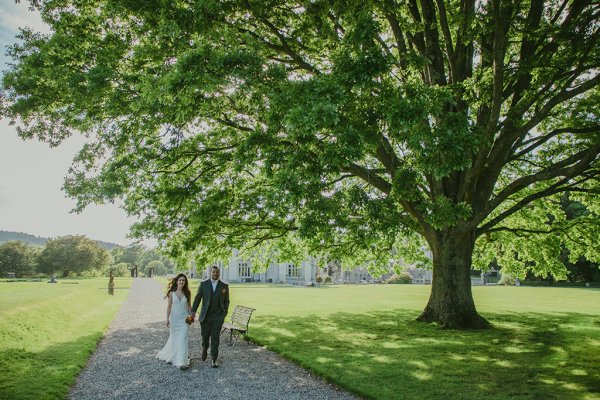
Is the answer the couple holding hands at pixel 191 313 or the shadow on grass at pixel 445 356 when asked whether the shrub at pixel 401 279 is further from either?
the couple holding hands at pixel 191 313

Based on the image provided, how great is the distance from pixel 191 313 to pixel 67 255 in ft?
276

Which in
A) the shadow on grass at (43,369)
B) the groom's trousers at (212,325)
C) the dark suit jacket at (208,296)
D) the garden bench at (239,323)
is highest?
the dark suit jacket at (208,296)

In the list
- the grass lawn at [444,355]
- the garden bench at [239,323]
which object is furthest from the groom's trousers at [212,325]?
the garden bench at [239,323]

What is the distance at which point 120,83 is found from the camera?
10.5 metres

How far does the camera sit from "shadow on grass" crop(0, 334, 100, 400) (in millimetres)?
7395

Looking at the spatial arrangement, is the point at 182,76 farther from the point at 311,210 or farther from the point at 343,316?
the point at 343,316

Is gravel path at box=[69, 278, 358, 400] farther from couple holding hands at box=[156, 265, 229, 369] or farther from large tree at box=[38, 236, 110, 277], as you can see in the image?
large tree at box=[38, 236, 110, 277]

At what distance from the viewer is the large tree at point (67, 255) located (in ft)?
265

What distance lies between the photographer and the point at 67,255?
267 ft

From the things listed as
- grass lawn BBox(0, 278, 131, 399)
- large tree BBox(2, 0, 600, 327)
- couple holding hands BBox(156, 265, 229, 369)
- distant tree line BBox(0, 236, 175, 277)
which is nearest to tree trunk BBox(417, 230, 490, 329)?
large tree BBox(2, 0, 600, 327)

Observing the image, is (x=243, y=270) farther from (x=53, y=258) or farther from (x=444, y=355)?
(x=444, y=355)

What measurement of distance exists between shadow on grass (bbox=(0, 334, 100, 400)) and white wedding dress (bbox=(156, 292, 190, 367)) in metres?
1.89

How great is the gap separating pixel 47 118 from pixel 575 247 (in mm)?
20791

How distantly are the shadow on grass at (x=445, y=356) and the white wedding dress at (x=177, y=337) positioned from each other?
2672 millimetres
